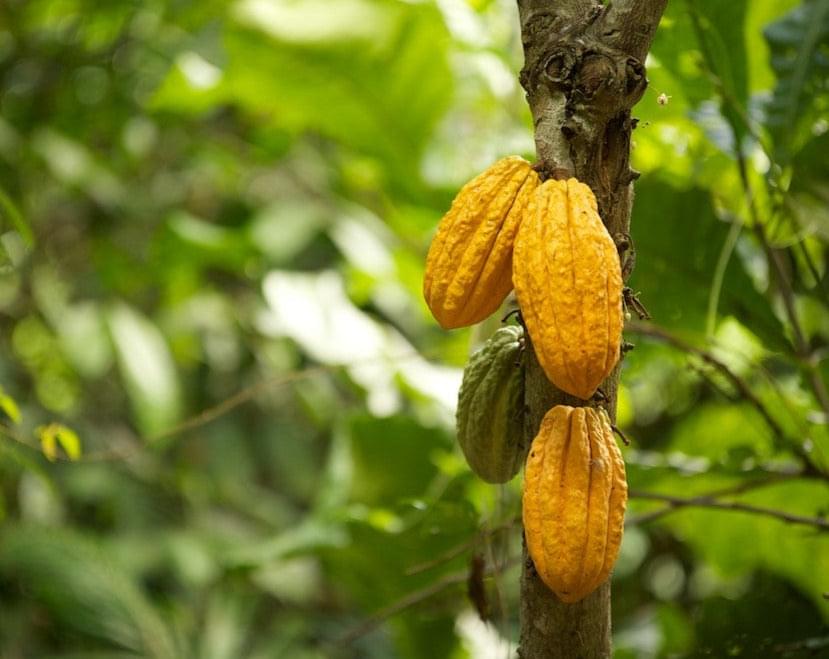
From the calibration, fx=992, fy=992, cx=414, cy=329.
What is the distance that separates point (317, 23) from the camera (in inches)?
77.7

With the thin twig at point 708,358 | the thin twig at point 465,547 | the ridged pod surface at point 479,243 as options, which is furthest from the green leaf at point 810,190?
the ridged pod surface at point 479,243

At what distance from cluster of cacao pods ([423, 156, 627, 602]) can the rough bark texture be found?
0.03 metres

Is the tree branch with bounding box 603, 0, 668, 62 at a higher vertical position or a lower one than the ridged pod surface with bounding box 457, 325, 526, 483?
higher

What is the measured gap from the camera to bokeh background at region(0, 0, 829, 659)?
1184 millimetres

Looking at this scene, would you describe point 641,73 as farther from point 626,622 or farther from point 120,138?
point 120,138

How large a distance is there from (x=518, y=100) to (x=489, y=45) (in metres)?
0.46

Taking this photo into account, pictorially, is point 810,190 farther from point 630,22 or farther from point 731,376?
point 630,22

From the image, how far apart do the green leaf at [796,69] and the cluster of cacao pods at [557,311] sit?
2.29 ft

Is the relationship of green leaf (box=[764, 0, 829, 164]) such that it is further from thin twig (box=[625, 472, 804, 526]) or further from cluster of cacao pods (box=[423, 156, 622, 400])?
cluster of cacao pods (box=[423, 156, 622, 400])

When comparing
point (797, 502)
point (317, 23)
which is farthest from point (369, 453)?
point (317, 23)

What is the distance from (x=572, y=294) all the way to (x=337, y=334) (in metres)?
1.38

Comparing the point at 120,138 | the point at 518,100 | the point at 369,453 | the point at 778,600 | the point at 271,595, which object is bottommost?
the point at 271,595

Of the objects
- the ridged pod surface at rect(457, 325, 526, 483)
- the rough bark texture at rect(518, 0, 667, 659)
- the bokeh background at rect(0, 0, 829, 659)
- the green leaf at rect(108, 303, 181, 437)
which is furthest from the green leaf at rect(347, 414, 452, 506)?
the rough bark texture at rect(518, 0, 667, 659)

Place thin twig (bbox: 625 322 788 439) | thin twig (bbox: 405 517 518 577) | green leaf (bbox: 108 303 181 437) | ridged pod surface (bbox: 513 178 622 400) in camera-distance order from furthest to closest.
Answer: green leaf (bbox: 108 303 181 437) → thin twig (bbox: 625 322 788 439) → thin twig (bbox: 405 517 518 577) → ridged pod surface (bbox: 513 178 622 400)
